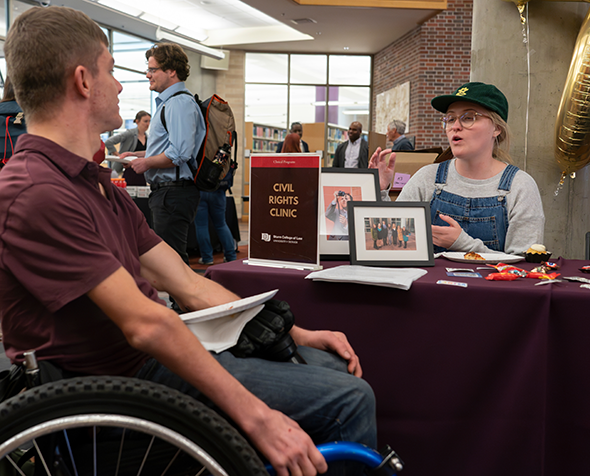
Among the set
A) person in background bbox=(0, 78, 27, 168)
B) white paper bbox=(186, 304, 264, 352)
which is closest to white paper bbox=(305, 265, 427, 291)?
white paper bbox=(186, 304, 264, 352)

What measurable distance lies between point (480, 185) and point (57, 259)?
1718 millimetres

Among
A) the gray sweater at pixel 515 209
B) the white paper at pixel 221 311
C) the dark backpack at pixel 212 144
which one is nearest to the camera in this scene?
the white paper at pixel 221 311

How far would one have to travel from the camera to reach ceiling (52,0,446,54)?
29.3 feet

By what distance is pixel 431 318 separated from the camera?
138cm

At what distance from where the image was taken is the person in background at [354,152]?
870 cm

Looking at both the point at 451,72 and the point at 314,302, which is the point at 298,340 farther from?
the point at 451,72

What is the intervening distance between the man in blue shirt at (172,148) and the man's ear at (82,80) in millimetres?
2068

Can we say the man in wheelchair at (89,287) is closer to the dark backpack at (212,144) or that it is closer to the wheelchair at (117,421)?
the wheelchair at (117,421)

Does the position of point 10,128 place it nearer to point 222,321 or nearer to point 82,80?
point 82,80

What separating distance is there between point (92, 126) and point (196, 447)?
0.66 m

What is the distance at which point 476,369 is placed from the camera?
1349mm

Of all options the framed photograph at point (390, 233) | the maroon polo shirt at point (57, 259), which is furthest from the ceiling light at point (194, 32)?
the maroon polo shirt at point (57, 259)

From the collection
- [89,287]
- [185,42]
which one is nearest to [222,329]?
[89,287]

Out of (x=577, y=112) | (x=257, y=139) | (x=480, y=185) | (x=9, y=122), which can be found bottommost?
(x=480, y=185)
